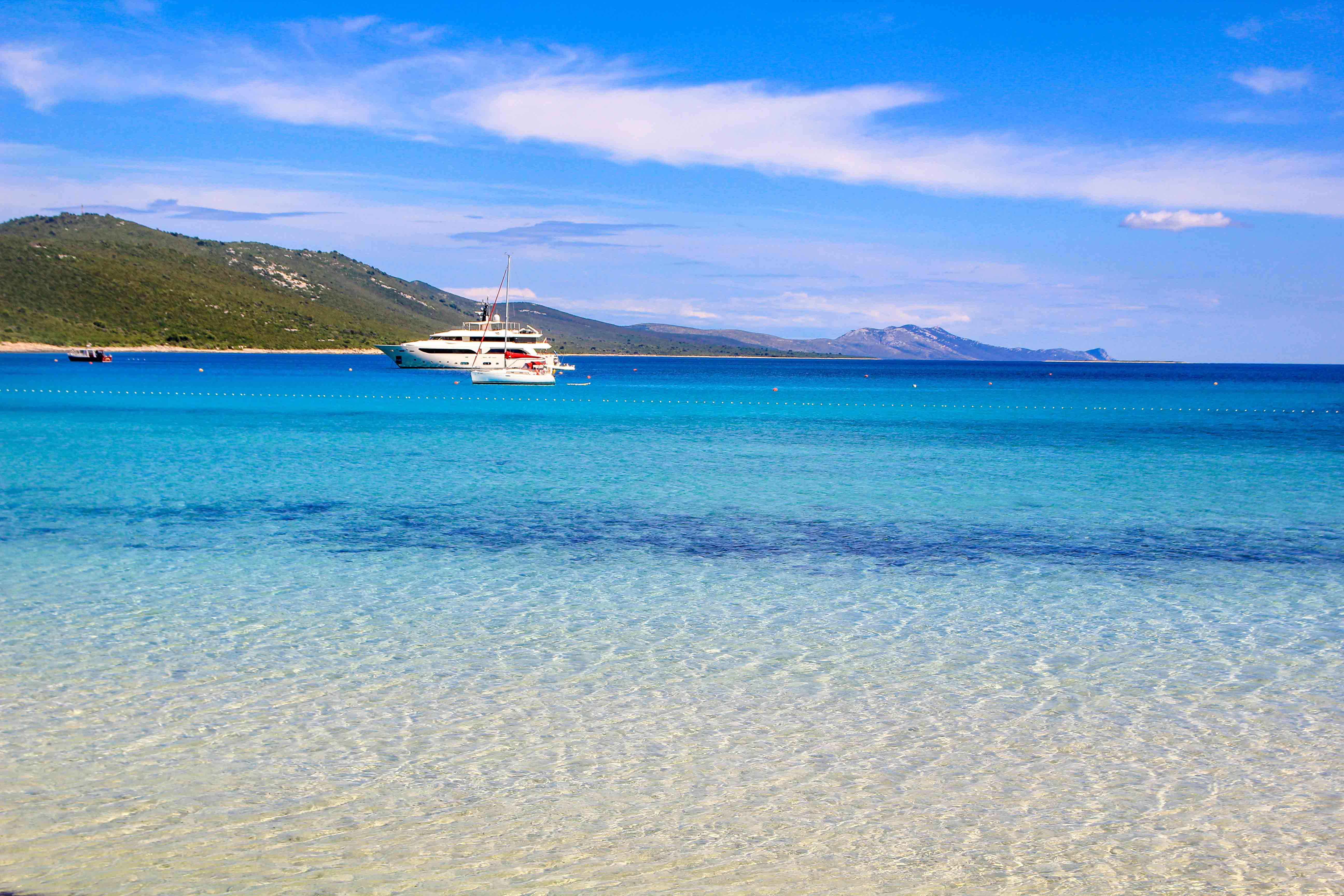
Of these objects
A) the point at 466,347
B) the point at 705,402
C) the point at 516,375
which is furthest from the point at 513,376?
the point at 466,347

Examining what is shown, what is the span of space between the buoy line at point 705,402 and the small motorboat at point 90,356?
6928 centimetres

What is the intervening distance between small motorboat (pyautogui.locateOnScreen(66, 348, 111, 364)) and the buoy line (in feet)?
227

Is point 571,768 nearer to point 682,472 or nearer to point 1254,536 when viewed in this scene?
point 1254,536

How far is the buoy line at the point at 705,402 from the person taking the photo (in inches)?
3076

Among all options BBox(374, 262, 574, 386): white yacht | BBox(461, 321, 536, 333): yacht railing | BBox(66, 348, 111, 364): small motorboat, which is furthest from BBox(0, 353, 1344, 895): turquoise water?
BBox(66, 348, 111, 364): small motorboat

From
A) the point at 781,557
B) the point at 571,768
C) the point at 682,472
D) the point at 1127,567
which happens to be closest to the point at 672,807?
the point at 571,768

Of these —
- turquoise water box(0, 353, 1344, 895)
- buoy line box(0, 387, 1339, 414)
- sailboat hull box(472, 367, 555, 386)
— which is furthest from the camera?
sailboat hull box(472, 367, 555, 386)

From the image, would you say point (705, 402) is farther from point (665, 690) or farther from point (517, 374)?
point (665, 690)

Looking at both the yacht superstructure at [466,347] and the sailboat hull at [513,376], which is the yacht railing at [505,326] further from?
the sailboat hull at [513,376]

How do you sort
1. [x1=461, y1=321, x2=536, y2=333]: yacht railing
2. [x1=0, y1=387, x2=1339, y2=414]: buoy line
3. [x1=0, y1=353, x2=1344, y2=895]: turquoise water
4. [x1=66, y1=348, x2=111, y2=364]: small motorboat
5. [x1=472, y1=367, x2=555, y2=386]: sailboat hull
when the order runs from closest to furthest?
[x1=0, y1=353, x2=1344, y2=895]: turquoise water
[x1=0, y1=387, x2=1339, y2=414]: buoy line
[x1=472, y1=367, x2=555, y2=386]: sailboat hull
[x1=66, y1=348, x2=111, y2=364]: small motorboat
[x1=461, y1=321, x2=536, y2=333]: yacht railing

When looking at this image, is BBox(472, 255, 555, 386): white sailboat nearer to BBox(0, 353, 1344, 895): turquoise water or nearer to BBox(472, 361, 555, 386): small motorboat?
BBox(472, 361, 555, 386): small motorboat

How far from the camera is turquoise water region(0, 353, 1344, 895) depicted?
21.9 feet

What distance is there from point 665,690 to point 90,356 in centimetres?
15914

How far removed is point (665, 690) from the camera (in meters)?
10.1
